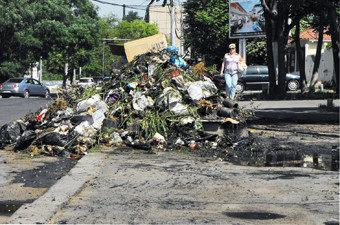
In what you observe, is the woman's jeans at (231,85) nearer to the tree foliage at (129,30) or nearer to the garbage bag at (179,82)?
the garbage bag at (179,82)

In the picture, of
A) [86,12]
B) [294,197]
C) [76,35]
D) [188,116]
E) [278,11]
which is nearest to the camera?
[294,197]

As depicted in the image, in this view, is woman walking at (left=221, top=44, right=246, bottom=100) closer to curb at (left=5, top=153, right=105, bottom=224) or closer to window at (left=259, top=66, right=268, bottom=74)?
curb at (left=5, top=153, right=105, bottom=224)

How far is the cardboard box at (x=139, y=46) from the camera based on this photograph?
36.4ft

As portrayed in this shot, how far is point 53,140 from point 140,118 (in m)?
1.53

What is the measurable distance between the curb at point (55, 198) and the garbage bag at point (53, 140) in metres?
1.53

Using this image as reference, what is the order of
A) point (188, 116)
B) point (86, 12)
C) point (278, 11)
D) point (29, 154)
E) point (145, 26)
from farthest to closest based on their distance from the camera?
point (145, 26)
point (86, 12)
point (278, 11)
point (188, 116)
point (29, 154)

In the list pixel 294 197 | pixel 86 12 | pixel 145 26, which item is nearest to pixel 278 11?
pixel 294 197

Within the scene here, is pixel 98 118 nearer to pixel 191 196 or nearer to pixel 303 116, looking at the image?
pixel 191 196

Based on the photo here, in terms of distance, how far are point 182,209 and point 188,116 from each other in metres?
4.15

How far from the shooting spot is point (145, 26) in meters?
96.9

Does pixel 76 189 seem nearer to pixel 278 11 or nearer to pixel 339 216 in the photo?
pixel 339 216

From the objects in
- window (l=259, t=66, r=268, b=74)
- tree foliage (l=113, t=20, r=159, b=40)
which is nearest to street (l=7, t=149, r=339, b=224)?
window (l=259, t=66, r=268, b=74)

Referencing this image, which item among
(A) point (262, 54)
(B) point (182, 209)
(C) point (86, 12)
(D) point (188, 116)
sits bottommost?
(B) point (182, 209)

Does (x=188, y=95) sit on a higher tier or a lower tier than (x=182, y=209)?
higher
